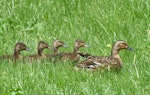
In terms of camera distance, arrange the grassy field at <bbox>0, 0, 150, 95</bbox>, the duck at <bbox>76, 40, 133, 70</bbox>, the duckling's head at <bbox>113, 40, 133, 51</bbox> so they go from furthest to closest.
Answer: the duckling's head at <bbox>113, 40, 133, 51</bbox>
the duck at <bbox>76, 40, 133, 70</bbox>
the grassy field at <bbox>0, 0, 150, 95</bbox>

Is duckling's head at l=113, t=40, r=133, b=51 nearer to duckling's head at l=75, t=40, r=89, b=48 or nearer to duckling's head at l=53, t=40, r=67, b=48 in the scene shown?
duckling's head at l=75, t=40, r=89, b=48

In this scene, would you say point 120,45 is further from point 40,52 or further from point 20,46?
point 20,46

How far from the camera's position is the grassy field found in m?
8.02

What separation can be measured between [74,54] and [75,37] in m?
1.01

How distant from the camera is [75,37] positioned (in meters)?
11.6

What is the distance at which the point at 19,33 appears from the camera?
12.2m

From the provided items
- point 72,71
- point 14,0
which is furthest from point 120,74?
point 14,0

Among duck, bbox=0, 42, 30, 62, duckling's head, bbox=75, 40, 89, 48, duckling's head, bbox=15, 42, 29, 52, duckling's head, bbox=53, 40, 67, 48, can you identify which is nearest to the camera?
duck, bbox=0, 42, 30, 62

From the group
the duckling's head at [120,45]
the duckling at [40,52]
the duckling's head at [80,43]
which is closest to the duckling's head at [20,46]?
the duckling at [40,52]

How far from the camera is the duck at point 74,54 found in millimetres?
10298

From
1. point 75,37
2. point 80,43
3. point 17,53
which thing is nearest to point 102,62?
point 80,43

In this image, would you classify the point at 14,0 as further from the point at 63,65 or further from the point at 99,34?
the point at 63,65

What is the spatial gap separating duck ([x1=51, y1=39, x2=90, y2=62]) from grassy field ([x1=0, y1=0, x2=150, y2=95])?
0.18m

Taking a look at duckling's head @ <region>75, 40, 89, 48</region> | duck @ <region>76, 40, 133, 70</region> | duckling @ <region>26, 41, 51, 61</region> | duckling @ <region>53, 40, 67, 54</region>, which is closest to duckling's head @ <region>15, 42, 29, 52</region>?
duckling @ <region>26, 41, 51, 61</region>
